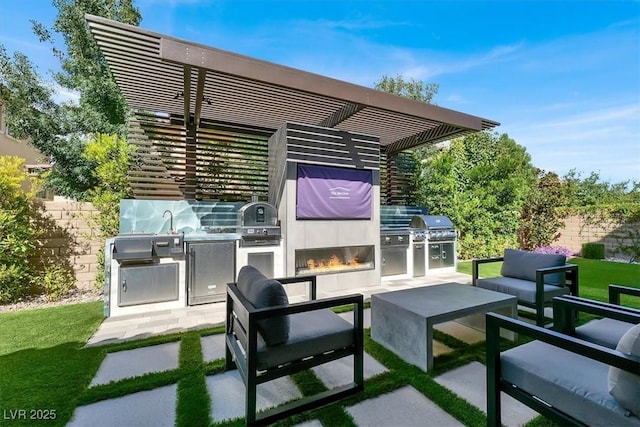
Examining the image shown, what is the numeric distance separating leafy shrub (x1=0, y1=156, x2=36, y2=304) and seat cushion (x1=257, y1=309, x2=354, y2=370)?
4.59 metres

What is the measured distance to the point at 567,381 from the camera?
1.44 m

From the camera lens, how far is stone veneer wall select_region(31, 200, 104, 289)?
4707 millimetres

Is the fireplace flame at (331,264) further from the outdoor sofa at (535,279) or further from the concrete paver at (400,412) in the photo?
the concrete paver at (400,412)

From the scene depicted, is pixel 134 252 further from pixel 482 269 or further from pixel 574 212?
pixel 574 212

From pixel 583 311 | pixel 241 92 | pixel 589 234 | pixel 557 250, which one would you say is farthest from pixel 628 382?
pixel 589 234

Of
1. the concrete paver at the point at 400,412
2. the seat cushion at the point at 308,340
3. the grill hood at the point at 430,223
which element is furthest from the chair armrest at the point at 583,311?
the grill hood at the point at 430,223

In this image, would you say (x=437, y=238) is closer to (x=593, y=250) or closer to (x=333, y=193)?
(x=333, y=193)

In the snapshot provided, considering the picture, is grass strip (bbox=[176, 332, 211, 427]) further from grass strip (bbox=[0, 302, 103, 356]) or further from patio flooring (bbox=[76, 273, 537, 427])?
grass strip (bbox=[0, 302, 103, 356])

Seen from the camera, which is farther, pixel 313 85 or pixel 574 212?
pixel 574 212

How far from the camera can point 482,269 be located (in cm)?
688

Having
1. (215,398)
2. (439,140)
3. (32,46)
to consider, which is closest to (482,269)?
(439,140)

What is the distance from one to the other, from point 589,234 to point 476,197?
4003mm

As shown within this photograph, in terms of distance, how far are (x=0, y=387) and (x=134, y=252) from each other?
180cm

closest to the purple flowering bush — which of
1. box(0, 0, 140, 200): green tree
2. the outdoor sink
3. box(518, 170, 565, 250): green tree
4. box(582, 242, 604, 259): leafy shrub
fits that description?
box(518, 170, 565, 250): green tree
